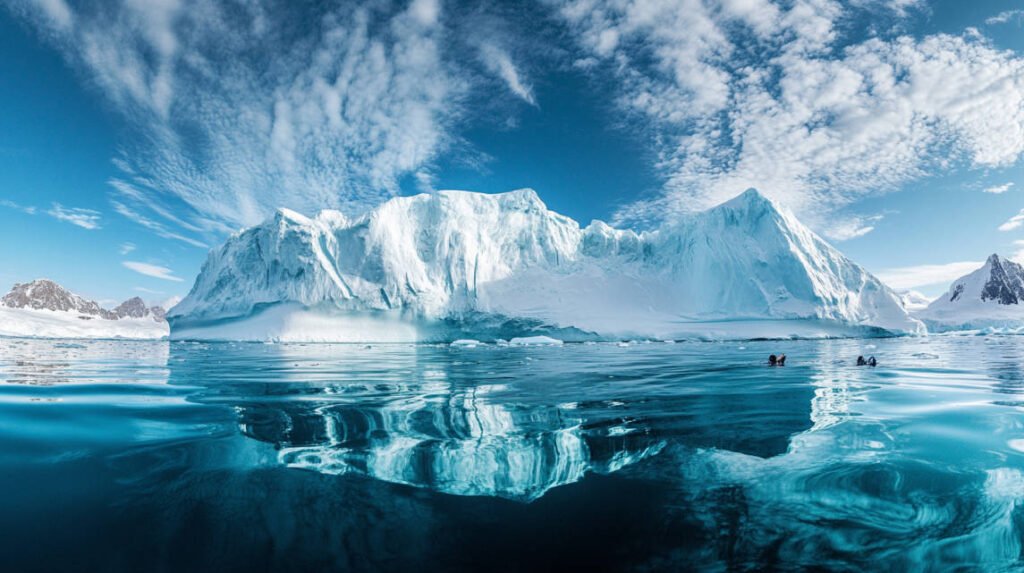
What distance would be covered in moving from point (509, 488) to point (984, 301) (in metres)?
112

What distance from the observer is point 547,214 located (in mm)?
55812

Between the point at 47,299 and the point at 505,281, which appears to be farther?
the point at 47,299

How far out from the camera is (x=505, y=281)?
50219 millimetres

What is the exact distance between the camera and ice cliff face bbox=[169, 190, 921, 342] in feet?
141

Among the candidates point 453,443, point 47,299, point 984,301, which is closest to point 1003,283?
point 984,301

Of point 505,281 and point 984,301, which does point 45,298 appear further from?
point 984,301

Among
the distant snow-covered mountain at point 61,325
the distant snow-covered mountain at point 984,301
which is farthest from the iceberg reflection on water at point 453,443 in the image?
A: the distant snow-covered mountain at point 984,301

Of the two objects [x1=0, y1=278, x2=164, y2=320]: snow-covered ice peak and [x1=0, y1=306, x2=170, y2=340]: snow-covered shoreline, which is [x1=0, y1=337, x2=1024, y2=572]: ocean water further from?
[x1=0, y1=278, x2=164, y2=320]: snow-covered ice peak

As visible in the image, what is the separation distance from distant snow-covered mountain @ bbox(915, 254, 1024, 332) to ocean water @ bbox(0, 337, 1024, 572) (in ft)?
246

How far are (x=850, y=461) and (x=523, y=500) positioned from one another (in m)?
2.38

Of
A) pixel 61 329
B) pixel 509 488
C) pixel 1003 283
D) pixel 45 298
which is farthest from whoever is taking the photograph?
pixel 45 298

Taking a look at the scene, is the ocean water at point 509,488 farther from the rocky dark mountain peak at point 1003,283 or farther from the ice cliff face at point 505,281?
the rocky dark mountain peak at point 1003,283

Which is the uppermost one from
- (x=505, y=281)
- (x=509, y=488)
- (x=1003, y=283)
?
(x=1003, y=283)

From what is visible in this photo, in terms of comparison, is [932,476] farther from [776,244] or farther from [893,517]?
[776,244]
